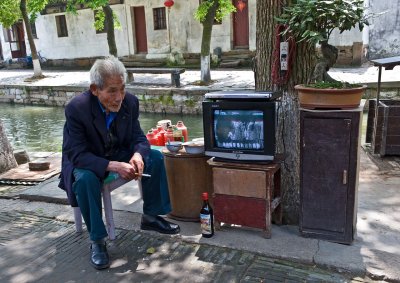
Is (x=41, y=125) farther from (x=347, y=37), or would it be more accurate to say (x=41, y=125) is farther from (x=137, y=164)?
(x=347, y=37)

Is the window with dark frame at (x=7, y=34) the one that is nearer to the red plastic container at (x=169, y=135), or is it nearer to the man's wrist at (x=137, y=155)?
the red plastic container at (x=169, y=135)

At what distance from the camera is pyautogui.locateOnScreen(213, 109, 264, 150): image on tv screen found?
2.98m

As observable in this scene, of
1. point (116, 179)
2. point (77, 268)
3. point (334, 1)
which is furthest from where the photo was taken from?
point (116, 179)

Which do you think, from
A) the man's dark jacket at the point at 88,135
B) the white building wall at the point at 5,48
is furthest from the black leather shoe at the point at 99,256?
the white building wall at the point at 5,48

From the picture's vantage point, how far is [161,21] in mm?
18547

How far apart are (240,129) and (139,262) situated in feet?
4.05

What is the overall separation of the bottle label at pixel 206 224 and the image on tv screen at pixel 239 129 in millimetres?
564

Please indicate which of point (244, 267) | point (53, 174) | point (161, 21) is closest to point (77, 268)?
point (244, 267)

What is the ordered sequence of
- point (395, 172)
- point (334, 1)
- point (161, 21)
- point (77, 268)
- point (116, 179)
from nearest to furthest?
point (334, 1) → point (77, 268) → point (116, 179) → point (395, 172) → point (161, 21)

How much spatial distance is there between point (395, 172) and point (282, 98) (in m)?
2.56

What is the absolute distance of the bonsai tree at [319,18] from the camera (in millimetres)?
2744

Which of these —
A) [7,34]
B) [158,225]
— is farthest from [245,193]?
[7,34]

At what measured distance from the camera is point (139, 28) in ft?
63.6

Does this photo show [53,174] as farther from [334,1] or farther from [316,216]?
[334,1]
